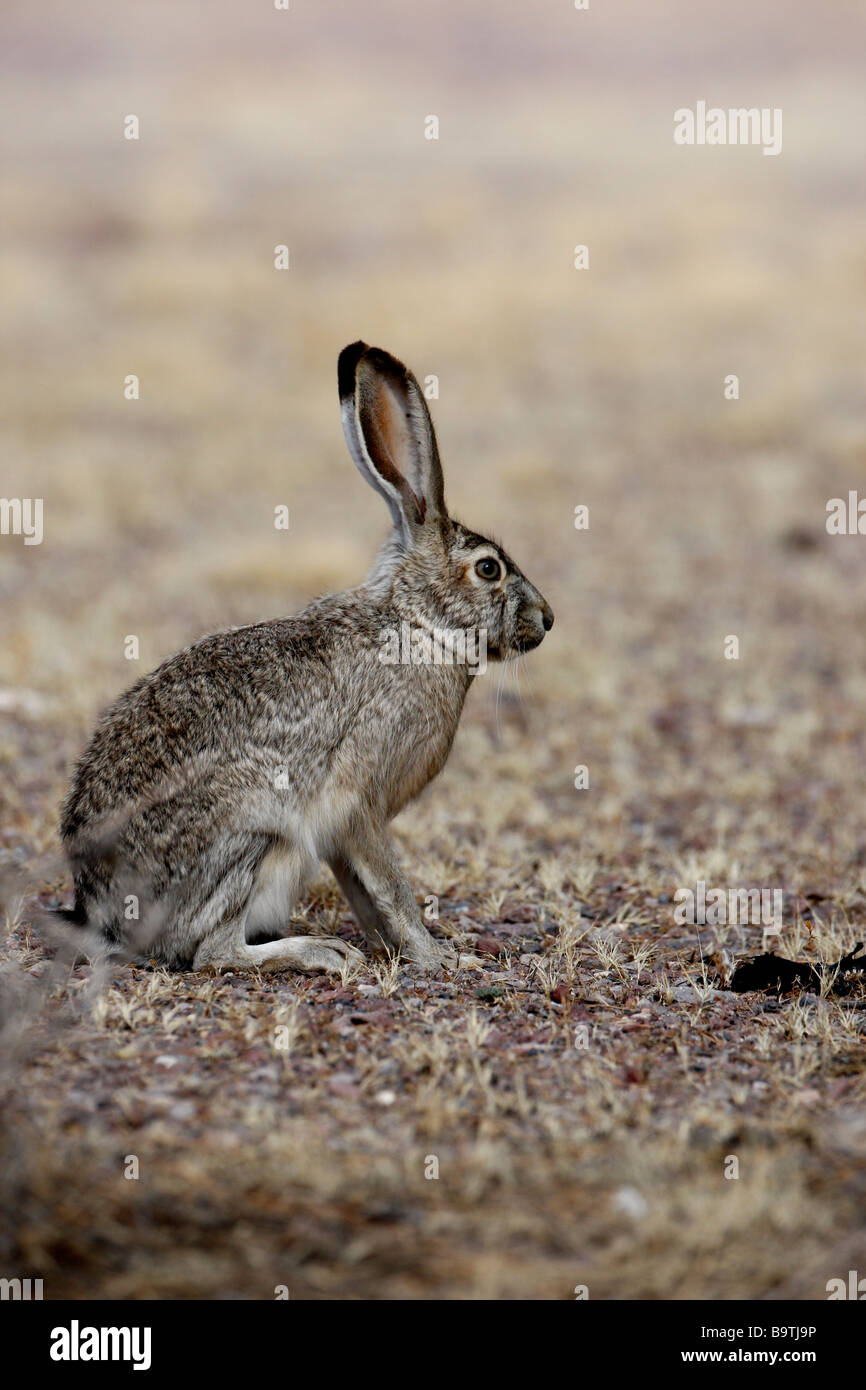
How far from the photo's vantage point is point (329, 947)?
211 inches

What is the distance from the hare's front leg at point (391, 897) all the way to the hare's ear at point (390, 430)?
1.30 metres

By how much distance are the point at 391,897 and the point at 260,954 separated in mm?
524

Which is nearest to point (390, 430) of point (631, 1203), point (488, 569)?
point (488, 569)

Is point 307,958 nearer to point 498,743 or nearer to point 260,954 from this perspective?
point 260,954

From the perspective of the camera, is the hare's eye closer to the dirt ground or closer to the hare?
the hare

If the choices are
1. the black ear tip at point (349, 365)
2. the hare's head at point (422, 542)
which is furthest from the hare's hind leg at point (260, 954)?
the black ear tip at point (349, 365)

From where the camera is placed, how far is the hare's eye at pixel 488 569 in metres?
5.79

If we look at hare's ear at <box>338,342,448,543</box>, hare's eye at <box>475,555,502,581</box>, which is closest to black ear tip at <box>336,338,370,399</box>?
hare's ear at <box>338,342,448,543</box>

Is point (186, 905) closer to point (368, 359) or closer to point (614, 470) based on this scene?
point (368, 359)

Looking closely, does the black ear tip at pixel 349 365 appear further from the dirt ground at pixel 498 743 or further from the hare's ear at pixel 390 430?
the dirt ground at pixel 498 743

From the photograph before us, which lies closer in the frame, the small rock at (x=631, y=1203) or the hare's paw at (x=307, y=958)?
the small rock at (x=631, y=1203)

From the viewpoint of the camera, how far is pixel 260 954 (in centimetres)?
525

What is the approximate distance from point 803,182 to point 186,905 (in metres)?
34.6

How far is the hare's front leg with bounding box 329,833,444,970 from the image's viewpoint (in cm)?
541
